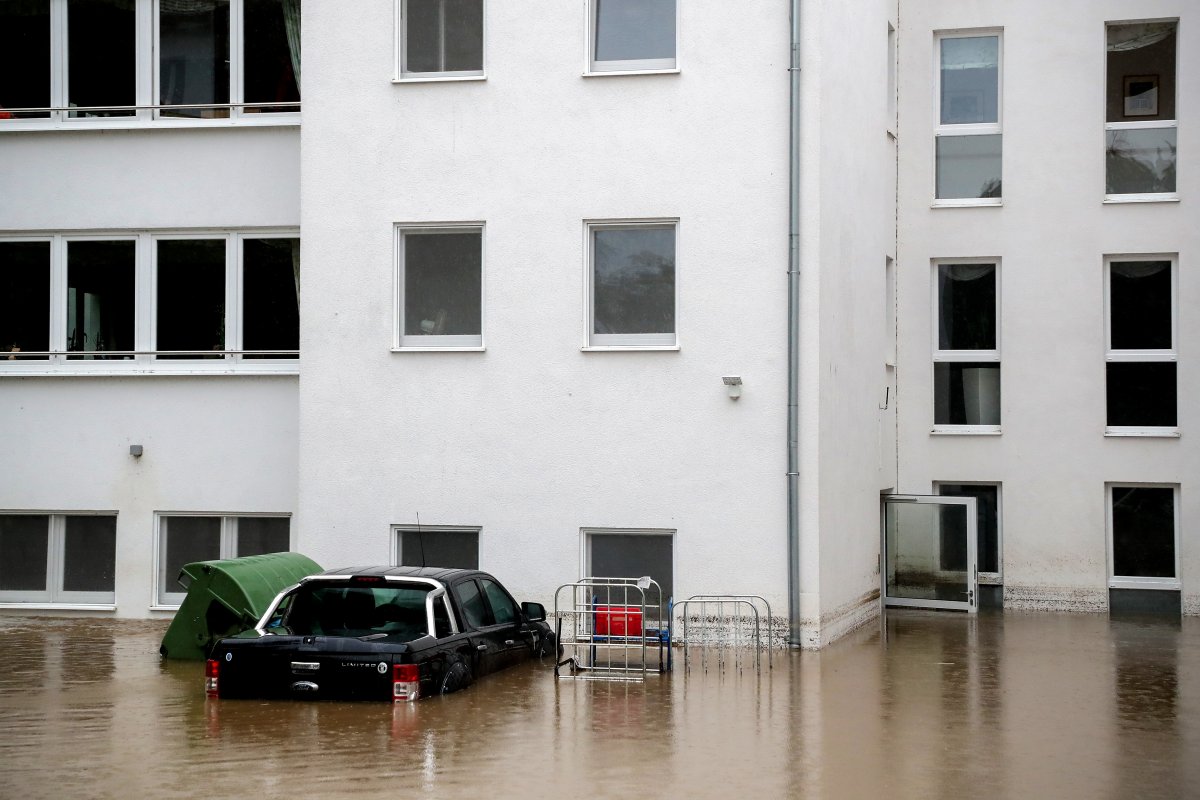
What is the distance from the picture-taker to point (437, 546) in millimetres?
18109

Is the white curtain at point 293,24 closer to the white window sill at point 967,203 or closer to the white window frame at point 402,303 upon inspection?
the white window frame at point 402,303

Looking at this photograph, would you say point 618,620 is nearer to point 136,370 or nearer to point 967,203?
point 136,370

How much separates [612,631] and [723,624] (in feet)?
6.35

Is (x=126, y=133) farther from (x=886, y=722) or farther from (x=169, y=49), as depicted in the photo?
(x=886, y=722)

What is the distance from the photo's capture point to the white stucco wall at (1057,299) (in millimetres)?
21734

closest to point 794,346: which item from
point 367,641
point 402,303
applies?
point 402,303

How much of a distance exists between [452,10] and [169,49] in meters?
4.29

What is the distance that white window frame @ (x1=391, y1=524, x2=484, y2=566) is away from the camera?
17.9 m

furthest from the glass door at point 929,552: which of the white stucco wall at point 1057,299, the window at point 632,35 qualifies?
the window at point 632,35

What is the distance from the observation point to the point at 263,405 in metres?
19.3

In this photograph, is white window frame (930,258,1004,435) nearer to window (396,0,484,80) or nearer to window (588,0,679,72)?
window (588,0,679,72)

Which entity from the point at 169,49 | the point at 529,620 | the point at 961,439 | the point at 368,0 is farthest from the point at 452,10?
the point at 961,439

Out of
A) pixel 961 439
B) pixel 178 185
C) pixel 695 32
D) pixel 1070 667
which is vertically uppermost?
pixel 695 32

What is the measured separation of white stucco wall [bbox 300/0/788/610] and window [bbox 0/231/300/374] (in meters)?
1.47
